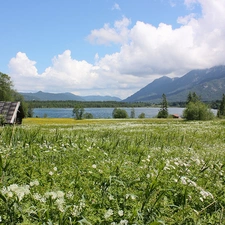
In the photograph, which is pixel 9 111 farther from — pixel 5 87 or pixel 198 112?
pixel 198 112

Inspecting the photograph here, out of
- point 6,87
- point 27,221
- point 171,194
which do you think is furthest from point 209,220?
point 6,87

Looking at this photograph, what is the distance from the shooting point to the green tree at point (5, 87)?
86812 mm

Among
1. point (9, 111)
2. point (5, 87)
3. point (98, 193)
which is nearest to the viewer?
point (98, 193)

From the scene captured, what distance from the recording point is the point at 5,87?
3497 inches

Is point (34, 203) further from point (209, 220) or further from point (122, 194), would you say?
point (209, 220)

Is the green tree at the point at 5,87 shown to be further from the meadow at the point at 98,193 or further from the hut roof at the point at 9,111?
the meadow at the point at 98,193

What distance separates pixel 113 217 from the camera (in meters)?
3.73

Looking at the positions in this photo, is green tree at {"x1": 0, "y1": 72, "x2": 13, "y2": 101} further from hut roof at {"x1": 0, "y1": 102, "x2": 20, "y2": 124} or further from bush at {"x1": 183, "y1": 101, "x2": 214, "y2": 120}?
bush at {"x1": 183, "y1": 101, "x2": 214, "y2": 120}

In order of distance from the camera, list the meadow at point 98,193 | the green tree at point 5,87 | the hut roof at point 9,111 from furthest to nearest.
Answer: the green tree at point 5,87, the hut roof at point 9,111, the meadow at point 98,193

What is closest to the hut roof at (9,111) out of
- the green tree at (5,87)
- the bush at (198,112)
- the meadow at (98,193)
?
the meadow at (98,193)

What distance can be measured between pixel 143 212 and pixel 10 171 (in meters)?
3.02

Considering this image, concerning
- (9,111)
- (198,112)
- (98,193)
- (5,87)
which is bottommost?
(198,112)

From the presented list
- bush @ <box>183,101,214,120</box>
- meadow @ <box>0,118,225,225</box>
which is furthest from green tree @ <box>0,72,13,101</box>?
meadow @ <box>0,118,225,225</box>

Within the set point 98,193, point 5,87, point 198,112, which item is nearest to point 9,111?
point 98,193
